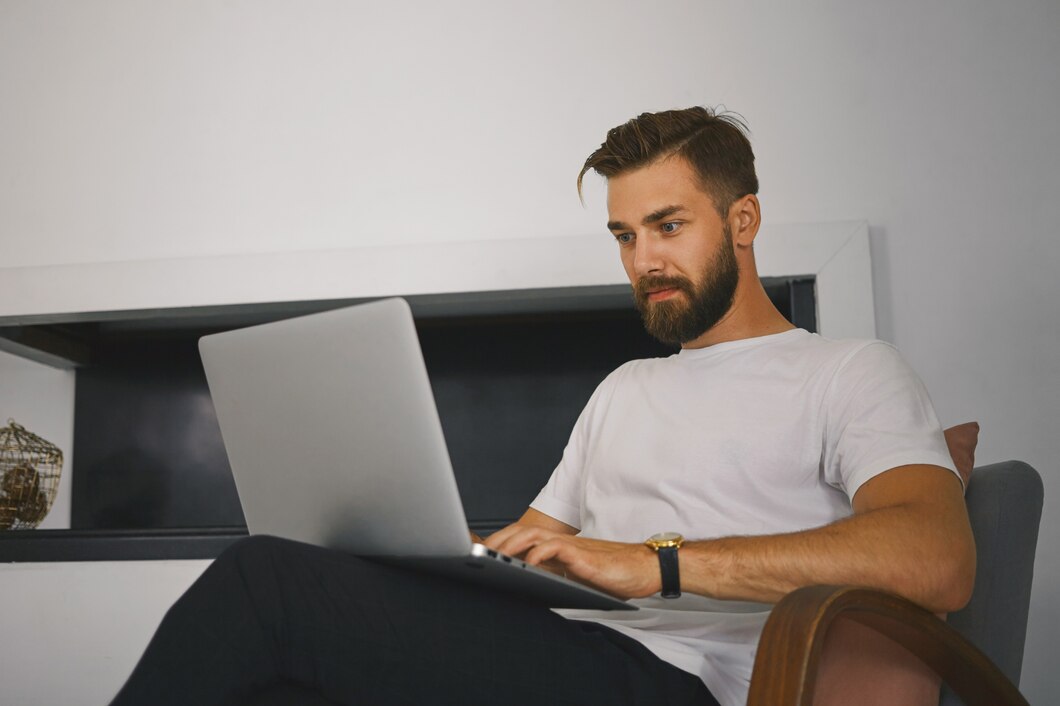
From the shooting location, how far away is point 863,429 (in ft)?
4.50

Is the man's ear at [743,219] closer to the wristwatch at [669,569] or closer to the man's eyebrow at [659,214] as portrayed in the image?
the man's eyebrow at [659,214]

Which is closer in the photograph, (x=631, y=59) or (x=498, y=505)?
(x=631, y=59)

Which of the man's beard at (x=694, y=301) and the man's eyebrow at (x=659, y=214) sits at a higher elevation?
the man's eyebrow at (x=659, y=214)

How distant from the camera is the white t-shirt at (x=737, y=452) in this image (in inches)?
54.1

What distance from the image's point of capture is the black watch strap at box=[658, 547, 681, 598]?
1.22 metres

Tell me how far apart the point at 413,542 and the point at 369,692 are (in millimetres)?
170

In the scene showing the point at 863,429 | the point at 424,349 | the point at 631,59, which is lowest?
the point at 863,429

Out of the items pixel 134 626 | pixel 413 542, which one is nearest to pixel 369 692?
pixel 413 542

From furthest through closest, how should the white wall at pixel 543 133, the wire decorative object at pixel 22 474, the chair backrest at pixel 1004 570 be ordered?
the wire decorative object at pixel 22 474
the white wall at pixel 543 133
the chair backrest at pixel 1004 570

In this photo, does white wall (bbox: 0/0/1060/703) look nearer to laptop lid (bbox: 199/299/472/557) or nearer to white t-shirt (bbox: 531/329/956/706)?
white t-shirt (bbox: 531/329/956/706)

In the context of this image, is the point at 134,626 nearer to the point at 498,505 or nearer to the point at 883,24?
the point at 498,505

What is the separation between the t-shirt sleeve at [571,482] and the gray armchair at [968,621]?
677 millimetres

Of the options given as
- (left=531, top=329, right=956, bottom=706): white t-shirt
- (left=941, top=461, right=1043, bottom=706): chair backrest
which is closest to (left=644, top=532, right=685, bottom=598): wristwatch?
(left=531, top=329, right=956, bottom=706): white t-shirt

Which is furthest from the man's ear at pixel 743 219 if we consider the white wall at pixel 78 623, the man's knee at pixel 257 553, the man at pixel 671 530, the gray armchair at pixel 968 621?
the white wall at pixel 78 623
